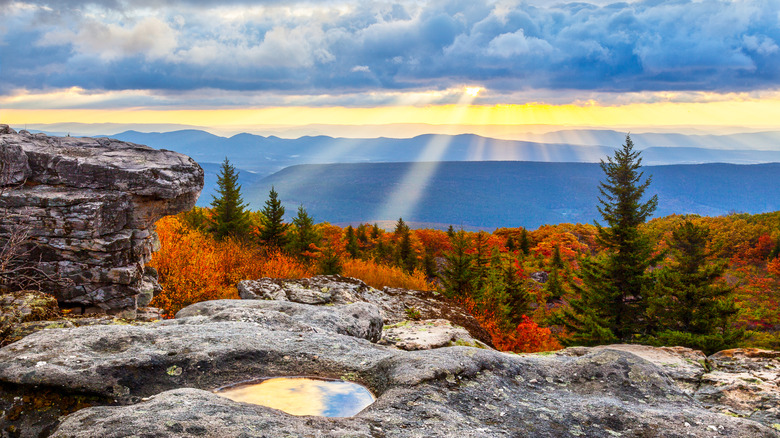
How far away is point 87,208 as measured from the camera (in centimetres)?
1647

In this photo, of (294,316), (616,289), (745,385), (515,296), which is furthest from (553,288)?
(745,385)

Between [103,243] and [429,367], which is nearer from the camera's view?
[429,367]

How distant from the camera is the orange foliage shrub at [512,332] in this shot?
35.7 meters

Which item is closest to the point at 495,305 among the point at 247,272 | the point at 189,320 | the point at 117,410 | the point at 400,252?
the point at 247,272

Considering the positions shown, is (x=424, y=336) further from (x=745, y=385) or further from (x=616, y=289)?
(x=616, y=289)

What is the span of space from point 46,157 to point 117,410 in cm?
1660

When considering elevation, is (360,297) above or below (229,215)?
above

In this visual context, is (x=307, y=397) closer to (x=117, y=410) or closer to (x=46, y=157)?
(x=117, y=410)

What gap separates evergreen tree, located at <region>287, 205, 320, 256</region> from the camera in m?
51.4

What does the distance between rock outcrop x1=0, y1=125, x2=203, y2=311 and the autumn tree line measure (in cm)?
1297

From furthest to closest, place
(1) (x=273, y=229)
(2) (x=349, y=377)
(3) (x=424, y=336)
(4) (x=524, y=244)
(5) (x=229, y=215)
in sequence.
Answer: (4) (x=524, y=244) < (5) (x=229, y=215) < (1) (x=273, y=229) < (3) (x=424, y=336) < (2) (x=349, y=377)

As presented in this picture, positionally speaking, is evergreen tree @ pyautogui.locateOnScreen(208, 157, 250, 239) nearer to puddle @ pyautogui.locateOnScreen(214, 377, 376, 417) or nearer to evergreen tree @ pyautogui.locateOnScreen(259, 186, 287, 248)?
evergreen tree @ pyautogui.locateOnScreen(259, 186, 287, 248)

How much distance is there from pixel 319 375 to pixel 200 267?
29503 millimetres

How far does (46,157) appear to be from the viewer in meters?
17.1
